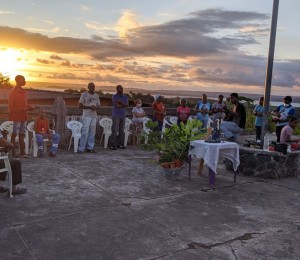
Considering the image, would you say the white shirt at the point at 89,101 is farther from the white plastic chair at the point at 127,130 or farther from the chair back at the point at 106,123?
the white plastic chair at the point at 127,130

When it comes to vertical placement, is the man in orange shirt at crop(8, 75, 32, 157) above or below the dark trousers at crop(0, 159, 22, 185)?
above

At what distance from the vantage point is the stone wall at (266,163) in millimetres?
8016

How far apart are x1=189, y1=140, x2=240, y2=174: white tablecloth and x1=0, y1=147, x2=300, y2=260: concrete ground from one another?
1.75 ft

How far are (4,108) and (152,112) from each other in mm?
5000

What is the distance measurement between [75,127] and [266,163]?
548cm

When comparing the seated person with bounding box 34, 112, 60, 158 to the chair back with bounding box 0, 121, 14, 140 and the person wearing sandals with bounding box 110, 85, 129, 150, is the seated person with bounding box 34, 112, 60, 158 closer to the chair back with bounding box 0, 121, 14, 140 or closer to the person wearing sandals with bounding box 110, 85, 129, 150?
the chair back with bounding box 0, 121, 14, 140

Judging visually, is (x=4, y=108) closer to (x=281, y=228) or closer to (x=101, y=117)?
(x=101, y=117)

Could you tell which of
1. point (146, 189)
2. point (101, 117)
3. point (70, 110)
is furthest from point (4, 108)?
point (146, 189)

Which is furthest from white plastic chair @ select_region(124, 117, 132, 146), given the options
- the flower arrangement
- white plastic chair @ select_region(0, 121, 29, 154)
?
the flower arrangement

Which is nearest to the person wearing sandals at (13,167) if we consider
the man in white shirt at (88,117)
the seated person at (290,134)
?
the man in white shirt at (88,117)

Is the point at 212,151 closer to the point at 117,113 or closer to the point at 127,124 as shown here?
the point at 117,113

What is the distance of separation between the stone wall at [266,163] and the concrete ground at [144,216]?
0.28 m

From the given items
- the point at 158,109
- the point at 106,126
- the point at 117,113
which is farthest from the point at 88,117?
the point at 158,109

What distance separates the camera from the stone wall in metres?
8.02
